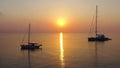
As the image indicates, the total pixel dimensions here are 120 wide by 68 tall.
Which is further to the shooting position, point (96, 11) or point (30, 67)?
point (96, 11)

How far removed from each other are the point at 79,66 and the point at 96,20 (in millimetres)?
83748

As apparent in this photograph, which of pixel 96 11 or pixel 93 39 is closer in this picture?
pixel 96 11

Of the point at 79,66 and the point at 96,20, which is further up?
the point at 96,20

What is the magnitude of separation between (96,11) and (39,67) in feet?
285

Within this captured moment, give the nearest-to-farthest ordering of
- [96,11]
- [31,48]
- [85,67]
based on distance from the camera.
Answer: [85,67] < [31,48] < [96,11]

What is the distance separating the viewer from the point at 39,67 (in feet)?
184

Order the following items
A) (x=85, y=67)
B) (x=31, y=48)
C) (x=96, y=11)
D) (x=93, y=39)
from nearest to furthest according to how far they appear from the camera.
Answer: (x=85, y=67) < (x=31, y=48) < (x=96, y=11) < (x=93, y=39)

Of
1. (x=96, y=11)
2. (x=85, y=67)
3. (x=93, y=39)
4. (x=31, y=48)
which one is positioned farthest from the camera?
(x=93, y=39)

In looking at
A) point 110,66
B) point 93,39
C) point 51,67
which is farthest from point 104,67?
point 93,39

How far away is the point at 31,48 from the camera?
104m

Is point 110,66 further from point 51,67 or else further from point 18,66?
point 18,66

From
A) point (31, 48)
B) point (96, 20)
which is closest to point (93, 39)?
point (96, 20)

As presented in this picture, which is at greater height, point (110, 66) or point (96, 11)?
point (96, 11)

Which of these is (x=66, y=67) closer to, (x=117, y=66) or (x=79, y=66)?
(x=79, y=66)
